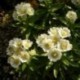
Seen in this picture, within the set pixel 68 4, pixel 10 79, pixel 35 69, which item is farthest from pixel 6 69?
pixel 68 4

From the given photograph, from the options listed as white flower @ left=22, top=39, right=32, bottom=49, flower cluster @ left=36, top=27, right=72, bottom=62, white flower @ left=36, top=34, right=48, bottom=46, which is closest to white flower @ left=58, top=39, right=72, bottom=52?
flower cluster @ left=36, top=27, right=72, bottom=62

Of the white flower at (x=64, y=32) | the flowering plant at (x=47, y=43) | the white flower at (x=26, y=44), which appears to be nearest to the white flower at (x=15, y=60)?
the flowering plant at (x=47, y=43)

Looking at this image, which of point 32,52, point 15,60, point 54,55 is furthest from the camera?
point 32,52

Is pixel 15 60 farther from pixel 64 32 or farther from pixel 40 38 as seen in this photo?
pixel 64 32

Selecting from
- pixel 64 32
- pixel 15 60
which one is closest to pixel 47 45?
pixel 64 32

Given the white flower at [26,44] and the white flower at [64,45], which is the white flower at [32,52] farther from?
the white flower at [64,45]

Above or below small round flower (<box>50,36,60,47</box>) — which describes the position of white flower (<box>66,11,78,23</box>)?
below

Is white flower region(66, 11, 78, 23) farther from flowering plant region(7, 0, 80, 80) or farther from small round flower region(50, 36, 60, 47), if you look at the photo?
small round flower region(50, 36, 60, 47)

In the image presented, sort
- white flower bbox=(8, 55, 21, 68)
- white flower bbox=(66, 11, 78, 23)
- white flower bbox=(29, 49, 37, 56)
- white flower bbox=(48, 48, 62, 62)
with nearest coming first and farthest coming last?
white flower bbox=(48, 48, 62, 62) → white flower bbox=(8, 55, 21, 68) → white flower bbox=(29, 49, 37, 56) → white flower bbox=(66, 11, 78, 23)
